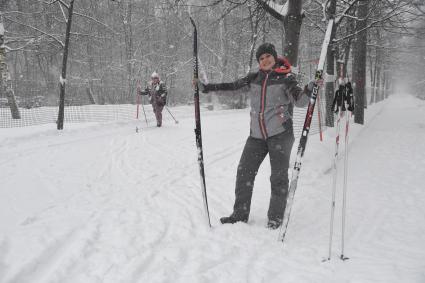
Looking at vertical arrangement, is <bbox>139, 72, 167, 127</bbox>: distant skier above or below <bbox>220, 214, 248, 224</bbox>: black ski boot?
above

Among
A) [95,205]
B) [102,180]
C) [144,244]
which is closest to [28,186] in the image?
[102,180]

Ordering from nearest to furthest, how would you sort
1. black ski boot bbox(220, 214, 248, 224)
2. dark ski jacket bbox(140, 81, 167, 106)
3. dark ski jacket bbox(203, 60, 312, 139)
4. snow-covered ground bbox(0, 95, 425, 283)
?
snow-covered ground bbox(0, 95, 425, 283), dark ski jacket bbox(203, 60, 312, 139), black ski boot bbox(220, 214, 248, 224), dark ski jacket bbox(140, 81, 167, 106)

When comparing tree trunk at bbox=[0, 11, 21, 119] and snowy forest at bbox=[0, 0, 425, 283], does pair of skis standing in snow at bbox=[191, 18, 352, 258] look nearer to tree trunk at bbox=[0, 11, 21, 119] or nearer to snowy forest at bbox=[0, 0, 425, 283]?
snowy forest at bbox=[0, 0, 425, 283]

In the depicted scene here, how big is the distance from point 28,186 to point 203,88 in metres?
3.70

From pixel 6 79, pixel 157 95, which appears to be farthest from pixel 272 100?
pixel 6 79

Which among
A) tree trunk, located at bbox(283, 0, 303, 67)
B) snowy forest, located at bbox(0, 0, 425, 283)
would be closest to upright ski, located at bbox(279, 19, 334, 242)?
snowy forest, located at bbox(0, 0, 425, 283)

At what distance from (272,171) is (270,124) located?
0.57 m

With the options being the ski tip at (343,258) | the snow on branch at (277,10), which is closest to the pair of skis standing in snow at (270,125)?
the ski tip at (343,258)

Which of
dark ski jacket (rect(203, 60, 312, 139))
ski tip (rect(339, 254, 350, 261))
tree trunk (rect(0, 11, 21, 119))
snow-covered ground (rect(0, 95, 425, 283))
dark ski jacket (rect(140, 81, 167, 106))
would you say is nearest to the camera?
snow-covered ground (rect(0, 95, 425, 283))

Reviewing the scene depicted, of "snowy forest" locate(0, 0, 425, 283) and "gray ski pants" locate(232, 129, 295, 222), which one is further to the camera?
"gray ski pants" locate(232, 129, 295, 222)

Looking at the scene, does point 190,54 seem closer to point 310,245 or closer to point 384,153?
point 384,153

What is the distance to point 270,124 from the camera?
4098 millimetres

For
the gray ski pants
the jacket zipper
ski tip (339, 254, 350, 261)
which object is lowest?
ski tip (339, 254, 350, 261)

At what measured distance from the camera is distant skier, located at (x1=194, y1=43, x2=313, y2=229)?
13.2 ft
